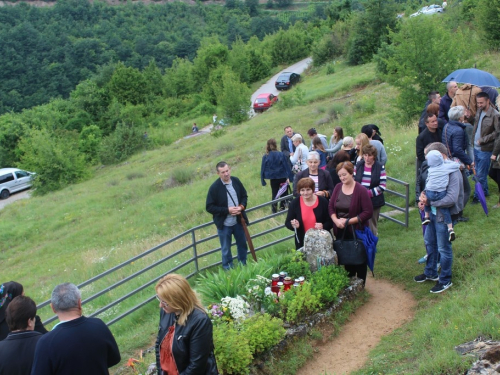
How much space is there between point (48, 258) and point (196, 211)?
16.6 feet

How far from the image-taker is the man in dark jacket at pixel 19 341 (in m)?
4.27

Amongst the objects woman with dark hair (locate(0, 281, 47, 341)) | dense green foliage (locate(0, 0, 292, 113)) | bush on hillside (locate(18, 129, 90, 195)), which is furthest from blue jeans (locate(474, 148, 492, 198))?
dense green foliage (locate(0, 0, 292, 113))

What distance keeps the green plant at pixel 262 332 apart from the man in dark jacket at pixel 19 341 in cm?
220

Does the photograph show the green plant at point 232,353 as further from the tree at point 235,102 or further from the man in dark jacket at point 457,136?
the tree at point 235,102

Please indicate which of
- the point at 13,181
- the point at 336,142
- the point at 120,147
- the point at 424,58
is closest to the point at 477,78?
the point at 336,142

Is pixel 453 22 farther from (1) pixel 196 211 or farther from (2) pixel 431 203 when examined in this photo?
(2) pixel 431 203

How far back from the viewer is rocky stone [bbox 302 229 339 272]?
7.06 m

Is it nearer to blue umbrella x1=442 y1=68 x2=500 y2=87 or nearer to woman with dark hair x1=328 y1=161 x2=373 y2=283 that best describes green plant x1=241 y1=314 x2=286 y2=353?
woman with dark hair x1=328 y1=161 x2=373 y2=283

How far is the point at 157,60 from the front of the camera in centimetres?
8675

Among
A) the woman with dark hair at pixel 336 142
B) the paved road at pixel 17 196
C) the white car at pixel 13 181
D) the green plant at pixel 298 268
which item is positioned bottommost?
the paved road at pixel 17 196

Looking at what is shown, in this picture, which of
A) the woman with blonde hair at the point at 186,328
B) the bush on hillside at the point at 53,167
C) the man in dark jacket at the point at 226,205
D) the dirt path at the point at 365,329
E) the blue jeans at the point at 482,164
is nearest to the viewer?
the woman with blonde hair at the point at 186,328

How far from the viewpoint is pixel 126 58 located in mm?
87375

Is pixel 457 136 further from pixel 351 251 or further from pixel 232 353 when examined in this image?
pixel 232 353

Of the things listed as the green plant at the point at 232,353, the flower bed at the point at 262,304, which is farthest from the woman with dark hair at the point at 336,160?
the green plant at the point at 232,353
